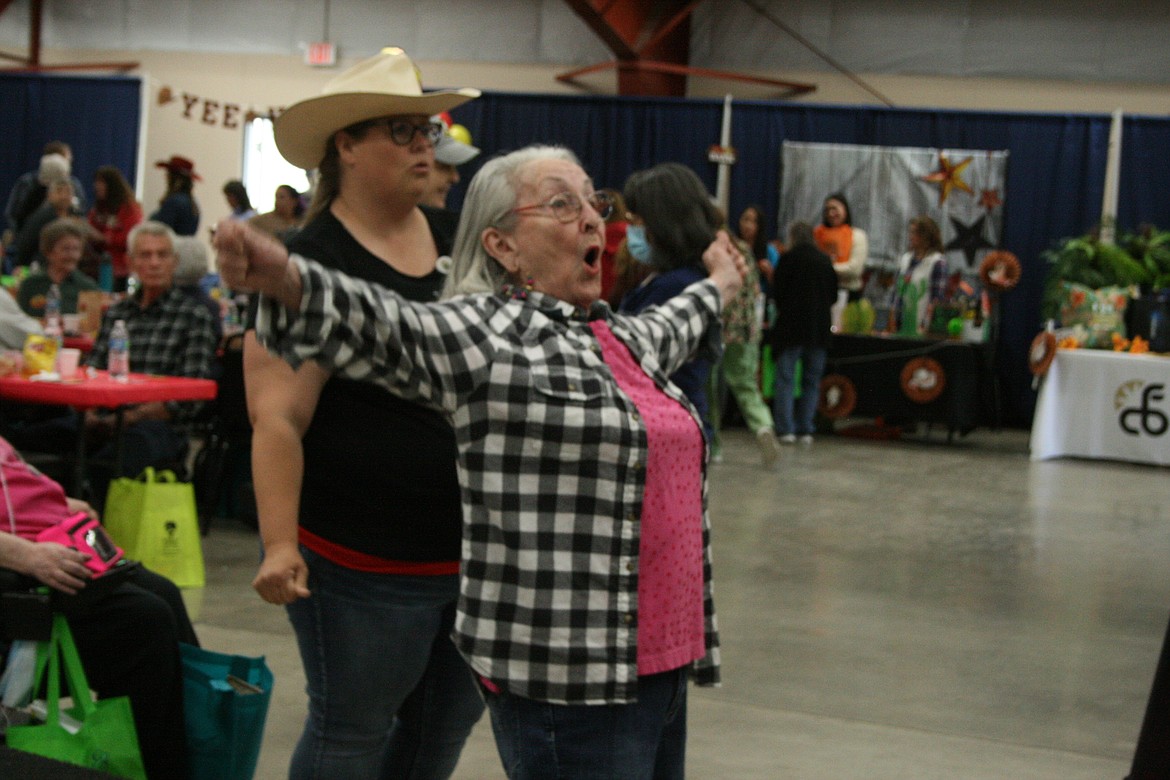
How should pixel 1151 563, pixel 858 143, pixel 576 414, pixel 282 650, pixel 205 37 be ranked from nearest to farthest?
pixel 576 414
pixel 282 650
pixel 1151 563
pixel 858 143
pixel 205 37

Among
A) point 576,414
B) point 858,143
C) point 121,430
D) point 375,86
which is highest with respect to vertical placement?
point 858,143

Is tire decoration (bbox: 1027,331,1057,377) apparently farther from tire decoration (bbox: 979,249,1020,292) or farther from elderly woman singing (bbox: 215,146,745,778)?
elderly woman singing (bbox: 215,146,745,778)

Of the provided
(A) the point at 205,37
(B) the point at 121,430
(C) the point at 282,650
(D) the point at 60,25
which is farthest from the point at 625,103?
(C) the point at 282,650

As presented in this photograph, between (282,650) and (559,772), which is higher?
(559,772)

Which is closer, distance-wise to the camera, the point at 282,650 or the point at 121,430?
the point at 282,650

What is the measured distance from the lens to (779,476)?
290 inches

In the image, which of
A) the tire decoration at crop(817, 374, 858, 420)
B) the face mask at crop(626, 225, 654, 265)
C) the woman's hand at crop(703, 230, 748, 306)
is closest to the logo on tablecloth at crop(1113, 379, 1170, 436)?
the tire decoration at crop(817, 374, 858, 420)

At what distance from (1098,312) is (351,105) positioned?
25.6 feet

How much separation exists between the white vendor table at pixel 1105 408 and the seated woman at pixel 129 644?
7176 mm

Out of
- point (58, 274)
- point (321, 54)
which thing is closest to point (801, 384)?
point (58, 274)

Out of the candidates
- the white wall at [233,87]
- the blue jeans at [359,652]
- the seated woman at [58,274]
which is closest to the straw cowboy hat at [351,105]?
the blue jeans at [359,652]

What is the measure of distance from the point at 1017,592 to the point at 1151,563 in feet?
3.15

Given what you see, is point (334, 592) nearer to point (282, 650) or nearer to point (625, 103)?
Answer: point (282, 650)

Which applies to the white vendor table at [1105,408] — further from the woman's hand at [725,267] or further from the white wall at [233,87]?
the woman's hand at [725,267]
